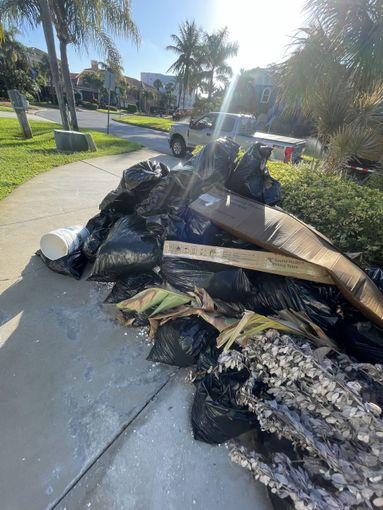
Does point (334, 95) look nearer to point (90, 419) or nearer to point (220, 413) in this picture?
point (220, 413)

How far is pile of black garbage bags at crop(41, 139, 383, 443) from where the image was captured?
4.25ft

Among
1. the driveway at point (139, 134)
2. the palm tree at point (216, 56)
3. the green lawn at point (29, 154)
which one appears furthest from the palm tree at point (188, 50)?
the green lawn at point (29, 154)

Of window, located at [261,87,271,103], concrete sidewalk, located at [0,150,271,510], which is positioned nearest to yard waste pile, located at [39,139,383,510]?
concrete sidewalk, located at [0,150,271,510]

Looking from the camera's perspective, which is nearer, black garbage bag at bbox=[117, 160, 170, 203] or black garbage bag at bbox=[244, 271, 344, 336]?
black garbage bag at bbox=[244, 271, 344, 336]

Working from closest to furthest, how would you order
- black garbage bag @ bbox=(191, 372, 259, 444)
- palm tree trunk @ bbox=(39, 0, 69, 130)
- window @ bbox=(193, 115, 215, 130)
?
1. black garbage bag @ bbox=(191, 372, 259, 444)
2. palm tree trunk @ bbox=(39, 0, 69, 130)
3. window @ bbox=(193, 115, 215, 130)

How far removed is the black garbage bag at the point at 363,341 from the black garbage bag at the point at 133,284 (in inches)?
50.1

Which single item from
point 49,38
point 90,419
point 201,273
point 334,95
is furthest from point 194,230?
point 49,38

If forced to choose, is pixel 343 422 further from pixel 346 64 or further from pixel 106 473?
pixel 346 64

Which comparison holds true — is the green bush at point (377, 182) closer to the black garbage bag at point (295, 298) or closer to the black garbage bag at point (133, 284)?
the black garbage bag at point (295, 298)

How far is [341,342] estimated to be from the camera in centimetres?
141

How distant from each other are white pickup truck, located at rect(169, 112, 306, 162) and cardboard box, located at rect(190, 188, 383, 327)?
17.8 feet

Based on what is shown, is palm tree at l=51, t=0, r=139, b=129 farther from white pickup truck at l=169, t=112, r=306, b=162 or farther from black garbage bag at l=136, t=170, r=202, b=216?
black garbage bag at l=136, t=170, r=202, b=216

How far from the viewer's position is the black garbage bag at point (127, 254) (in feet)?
6.02

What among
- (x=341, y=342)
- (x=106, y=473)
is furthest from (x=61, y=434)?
(x=341, y=342)
